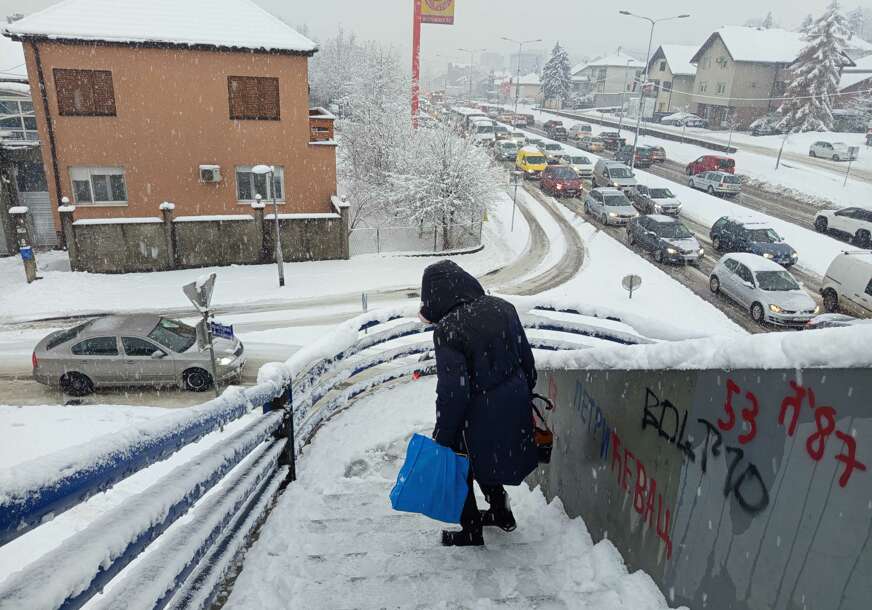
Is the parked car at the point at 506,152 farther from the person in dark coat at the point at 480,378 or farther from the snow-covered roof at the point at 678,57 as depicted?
the person in dark coat at the point at 480,378

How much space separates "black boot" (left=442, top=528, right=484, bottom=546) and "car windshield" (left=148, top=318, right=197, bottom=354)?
11.1 meters

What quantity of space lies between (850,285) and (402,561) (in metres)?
19.0

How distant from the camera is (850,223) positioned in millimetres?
26609

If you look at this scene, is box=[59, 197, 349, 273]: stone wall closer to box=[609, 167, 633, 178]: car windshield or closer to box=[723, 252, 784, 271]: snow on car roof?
box=[723, 252, 784, 271]: snow on car roof

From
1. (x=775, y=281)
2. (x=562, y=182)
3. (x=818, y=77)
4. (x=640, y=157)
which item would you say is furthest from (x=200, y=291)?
(x=818, y=77)

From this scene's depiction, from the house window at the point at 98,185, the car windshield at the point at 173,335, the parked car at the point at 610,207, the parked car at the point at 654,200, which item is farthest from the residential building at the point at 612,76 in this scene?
the car windshield at the point at 173,335

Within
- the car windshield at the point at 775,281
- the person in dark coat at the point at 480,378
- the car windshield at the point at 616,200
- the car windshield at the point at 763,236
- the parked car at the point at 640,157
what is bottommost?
the car windshield at the point at 775,281

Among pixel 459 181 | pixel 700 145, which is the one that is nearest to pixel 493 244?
pixel 459 181

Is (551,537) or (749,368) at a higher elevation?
(749,368)

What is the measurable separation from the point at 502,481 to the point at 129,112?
81.5 feet

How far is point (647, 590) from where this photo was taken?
9.42 feet

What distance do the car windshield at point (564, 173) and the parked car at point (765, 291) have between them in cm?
1683

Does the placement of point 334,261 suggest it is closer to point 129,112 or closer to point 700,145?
point 129,112

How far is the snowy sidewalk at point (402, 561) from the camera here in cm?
294
